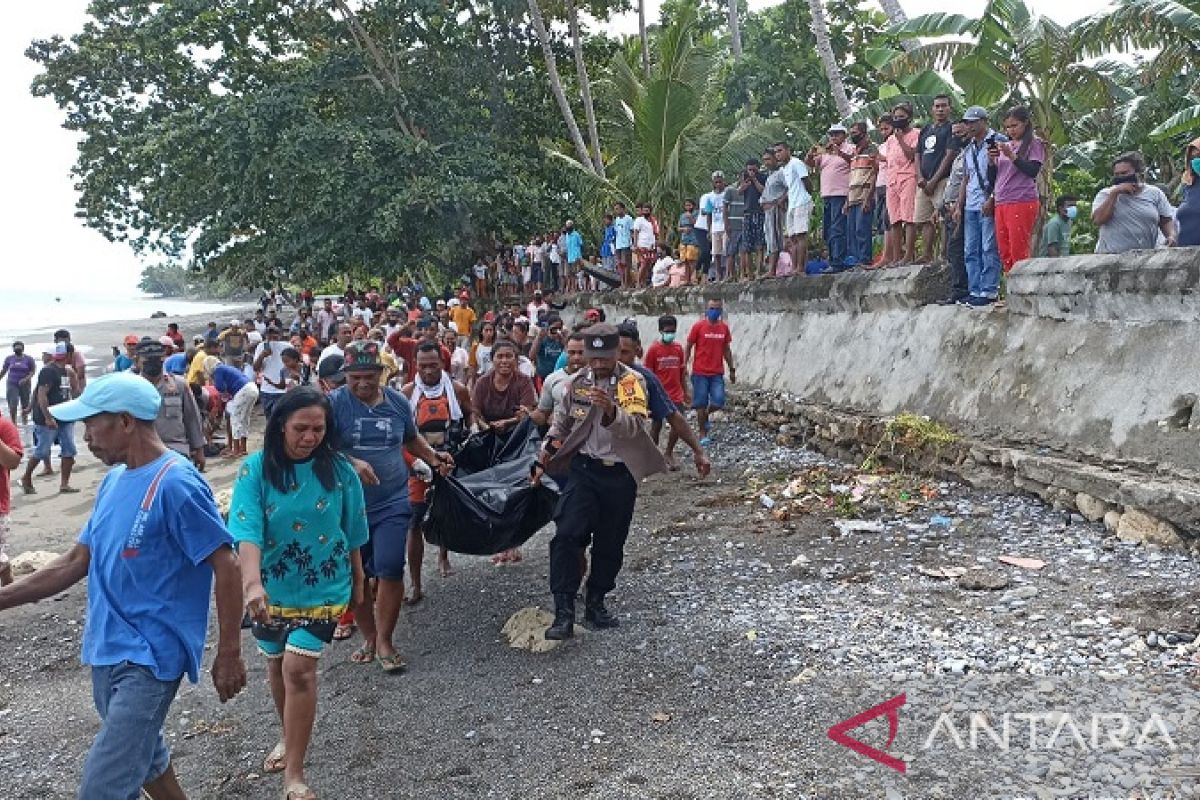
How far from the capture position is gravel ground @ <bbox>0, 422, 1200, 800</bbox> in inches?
130

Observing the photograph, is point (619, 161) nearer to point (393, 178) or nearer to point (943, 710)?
point (393, 178)

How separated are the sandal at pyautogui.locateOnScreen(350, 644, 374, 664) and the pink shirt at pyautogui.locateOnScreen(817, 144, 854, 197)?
677cm

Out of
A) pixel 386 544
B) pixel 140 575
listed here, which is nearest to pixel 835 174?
pixel 386 544

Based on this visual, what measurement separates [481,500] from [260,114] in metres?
15.3

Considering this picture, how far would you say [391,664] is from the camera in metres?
4.48

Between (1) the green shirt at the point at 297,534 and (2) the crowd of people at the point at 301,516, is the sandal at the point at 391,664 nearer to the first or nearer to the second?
(2) the crowd of people at the point at 301,516

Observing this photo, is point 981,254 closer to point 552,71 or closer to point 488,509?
point 488,509

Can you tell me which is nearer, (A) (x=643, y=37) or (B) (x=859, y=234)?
(B) (x=859, y=234)

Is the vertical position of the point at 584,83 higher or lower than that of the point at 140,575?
higher

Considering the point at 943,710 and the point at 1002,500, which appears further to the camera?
the point at 1002,500

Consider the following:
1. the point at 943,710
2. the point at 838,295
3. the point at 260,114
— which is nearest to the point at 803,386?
the point at 838,295

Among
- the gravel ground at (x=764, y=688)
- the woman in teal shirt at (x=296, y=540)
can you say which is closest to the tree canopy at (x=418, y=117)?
the gravel ground at (x=764, y=688)

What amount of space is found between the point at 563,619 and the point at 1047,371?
151 inches

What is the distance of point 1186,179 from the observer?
590 cm
